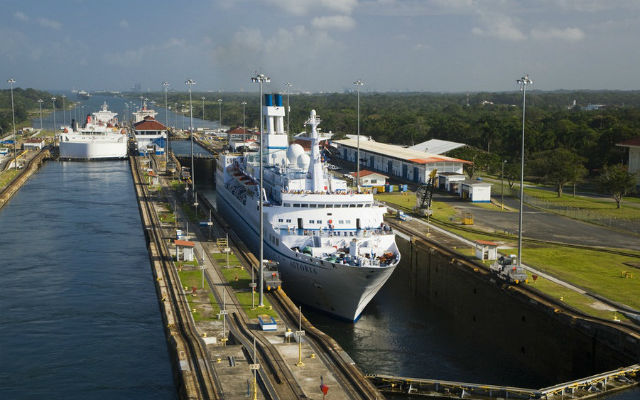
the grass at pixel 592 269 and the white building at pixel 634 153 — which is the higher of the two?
the white building at pixel 634 153

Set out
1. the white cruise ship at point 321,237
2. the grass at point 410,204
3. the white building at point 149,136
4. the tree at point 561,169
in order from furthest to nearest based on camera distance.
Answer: the white building at point 149,136, the tree at point 561,169, the grass at point 410,204, the white cruise ship at point 321,237

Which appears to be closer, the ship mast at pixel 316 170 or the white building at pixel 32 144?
the ship mast at pixel 316 170

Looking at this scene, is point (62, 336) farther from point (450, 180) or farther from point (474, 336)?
point (450, 180)

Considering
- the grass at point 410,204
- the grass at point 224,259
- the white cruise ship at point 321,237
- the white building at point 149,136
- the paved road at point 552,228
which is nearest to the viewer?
the white cruise ship at point 321,237

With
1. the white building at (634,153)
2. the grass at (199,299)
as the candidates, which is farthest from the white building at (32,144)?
the white building at (634,153)

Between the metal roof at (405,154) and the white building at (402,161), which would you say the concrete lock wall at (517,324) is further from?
the metal roof at (405,154)

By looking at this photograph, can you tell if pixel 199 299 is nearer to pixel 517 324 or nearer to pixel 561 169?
pixel 517 324

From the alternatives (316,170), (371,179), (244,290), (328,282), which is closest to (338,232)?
(328,282)

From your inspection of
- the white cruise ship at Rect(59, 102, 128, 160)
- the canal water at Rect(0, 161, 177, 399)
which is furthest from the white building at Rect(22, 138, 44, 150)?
the canal water at Rect(0, 161, 177, 399)

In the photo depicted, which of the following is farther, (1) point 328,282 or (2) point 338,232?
(2) point 338,232
